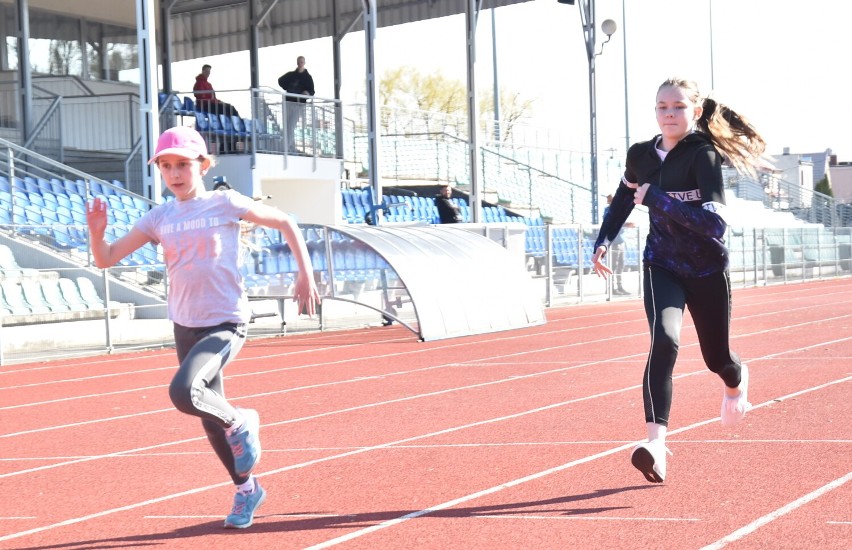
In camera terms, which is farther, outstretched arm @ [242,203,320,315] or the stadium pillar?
the stadium pillar

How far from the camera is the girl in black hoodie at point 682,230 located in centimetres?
629

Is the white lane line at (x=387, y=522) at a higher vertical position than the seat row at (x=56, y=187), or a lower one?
lower

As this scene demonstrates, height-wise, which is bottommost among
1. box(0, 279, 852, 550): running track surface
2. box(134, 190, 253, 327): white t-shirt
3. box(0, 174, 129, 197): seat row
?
box(0, 279, 852, 550): running track surface

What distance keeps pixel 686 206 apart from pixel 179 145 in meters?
2.40

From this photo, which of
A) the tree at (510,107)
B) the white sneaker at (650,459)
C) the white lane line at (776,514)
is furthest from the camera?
the tree at (510,107)

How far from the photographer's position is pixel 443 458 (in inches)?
296

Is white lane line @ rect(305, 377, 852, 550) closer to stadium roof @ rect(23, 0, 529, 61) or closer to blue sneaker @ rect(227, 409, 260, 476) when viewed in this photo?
blue sneaker @ rect(227, 409, 260, 476)

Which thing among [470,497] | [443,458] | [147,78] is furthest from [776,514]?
[147,78]

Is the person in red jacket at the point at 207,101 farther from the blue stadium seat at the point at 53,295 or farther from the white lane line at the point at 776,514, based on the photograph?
the white lane line at the point at 776,514

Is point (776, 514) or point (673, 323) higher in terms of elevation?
point (673, 323)

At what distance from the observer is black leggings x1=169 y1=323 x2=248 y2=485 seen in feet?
17.8

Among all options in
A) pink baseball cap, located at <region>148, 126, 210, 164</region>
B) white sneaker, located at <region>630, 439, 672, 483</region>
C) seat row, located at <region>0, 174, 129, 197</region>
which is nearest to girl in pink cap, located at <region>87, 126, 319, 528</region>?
pink baseball cap, located at <region>148, 126, 210, 164</region>

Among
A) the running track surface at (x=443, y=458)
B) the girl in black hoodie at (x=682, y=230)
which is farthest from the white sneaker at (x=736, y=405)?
the running track surface at (x=443, y=458)

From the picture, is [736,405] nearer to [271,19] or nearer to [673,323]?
[673,323]
